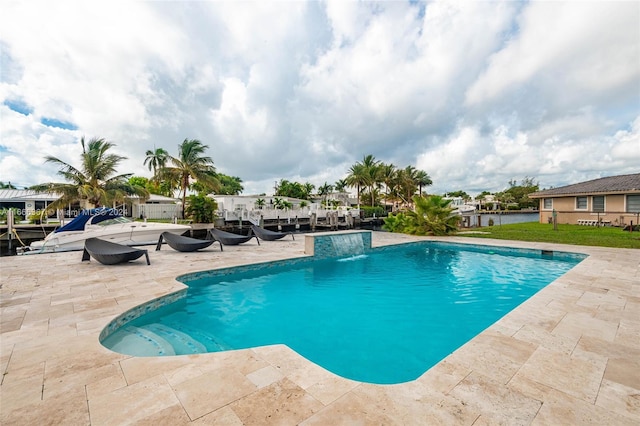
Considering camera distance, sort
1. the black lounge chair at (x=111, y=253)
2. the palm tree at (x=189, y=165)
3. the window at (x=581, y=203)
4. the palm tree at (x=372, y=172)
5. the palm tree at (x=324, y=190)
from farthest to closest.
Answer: the palm tree at (x=324, y=190) < the palm tree at (x=372, y=172) < the palm tree at (x=189, y=165) < the window at (x=581, y=203) < the black lounge chair at (x=111, y=253)

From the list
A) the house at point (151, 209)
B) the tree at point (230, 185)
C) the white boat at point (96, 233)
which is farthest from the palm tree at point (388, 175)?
the white boat at point (96, 233)

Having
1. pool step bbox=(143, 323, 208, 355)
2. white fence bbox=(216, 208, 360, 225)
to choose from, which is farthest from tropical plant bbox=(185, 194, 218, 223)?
pool step bbox=(143, 323, 208, 355)

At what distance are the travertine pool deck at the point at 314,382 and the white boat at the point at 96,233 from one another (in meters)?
7.64

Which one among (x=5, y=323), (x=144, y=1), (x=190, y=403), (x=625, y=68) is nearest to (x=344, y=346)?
(x=190, y=403)

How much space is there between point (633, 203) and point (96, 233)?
2840 cm

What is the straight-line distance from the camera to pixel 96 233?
34.9 feet

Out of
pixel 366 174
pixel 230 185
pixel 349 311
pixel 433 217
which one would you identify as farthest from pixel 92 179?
pixel 230 185

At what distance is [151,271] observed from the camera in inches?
270

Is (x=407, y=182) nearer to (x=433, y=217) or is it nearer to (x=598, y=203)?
(x=598, y=203)

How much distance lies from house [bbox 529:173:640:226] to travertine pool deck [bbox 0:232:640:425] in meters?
17.0

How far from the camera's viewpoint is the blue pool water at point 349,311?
380 centimetres

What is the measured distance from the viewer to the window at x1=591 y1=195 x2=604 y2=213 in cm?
1856

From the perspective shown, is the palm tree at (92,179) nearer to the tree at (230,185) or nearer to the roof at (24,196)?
the roof at (24,196)

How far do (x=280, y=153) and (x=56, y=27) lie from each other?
14.1 m
